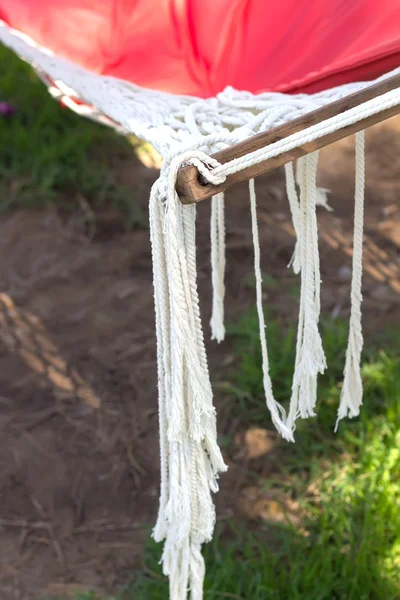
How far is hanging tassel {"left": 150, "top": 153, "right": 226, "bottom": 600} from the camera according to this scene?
73 centimetres

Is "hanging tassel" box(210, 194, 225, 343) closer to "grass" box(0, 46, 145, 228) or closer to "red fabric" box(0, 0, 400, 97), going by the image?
"red fabric" box(0, 0, 400, 97)

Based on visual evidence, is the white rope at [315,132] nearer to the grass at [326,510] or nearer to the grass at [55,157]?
the grass at [326,510]

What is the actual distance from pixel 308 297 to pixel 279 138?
20cm

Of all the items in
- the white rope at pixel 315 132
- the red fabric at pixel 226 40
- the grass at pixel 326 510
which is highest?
the red fabric at pixel 226 40

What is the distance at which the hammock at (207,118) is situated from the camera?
0.71 metres

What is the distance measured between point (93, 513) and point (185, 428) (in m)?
0.59

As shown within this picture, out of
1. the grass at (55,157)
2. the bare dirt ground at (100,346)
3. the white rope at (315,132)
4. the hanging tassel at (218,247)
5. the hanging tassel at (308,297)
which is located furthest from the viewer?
the grass at (55,157)

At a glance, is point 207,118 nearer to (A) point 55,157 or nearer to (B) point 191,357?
(B) point 191,357

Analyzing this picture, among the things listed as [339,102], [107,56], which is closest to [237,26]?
[107,56]

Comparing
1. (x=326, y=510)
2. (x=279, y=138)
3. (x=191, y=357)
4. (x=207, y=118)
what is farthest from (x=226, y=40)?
(x=326, y=510)

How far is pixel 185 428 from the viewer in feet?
2.54

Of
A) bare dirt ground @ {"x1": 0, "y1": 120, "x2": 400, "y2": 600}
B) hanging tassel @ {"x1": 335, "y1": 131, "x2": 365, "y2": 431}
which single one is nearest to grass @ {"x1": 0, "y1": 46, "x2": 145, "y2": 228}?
bare dirt ground @ {"x1": 0, "y1": 120, "x2": 400, "y2": 600}

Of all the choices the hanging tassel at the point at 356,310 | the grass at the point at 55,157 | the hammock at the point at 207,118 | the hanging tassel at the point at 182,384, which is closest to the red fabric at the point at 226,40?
the hammock at the point at 207,118

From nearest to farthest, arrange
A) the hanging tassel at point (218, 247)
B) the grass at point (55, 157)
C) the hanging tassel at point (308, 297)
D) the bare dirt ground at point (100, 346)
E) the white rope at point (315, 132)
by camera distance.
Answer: the white rope at point (315, 132) → the hanging tassel at point (308, 297) → the hanging tassel at point (218, 247) → the bare dirt ground at point (100, 346) → the grass at point (55, 157)
